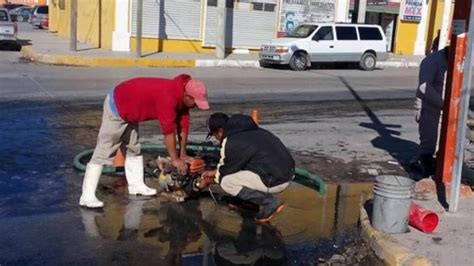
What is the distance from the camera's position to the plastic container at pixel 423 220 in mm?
5898

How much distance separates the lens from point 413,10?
36.3 m

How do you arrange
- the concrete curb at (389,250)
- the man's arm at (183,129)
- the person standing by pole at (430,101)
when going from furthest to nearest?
the person standing by pole at (430,101)
the man's arm at (183,129)
the concrete curb at (389,250)

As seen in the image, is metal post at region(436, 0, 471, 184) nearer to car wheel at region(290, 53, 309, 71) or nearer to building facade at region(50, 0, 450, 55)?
car wheel at region(290, 53, 309, 71)

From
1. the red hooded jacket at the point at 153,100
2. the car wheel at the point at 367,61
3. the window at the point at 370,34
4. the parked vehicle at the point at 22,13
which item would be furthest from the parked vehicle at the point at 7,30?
the parked vehicle at the point at 22,13

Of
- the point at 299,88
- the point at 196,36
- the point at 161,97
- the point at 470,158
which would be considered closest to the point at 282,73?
the point at 299,88

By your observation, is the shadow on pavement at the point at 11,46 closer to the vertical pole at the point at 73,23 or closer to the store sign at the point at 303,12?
the vertical pole at the point at 73,23

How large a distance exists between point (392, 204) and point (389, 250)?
1.48 feet

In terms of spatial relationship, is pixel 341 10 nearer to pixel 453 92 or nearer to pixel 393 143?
pixel 393 143

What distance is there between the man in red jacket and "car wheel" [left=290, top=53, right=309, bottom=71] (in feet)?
62.2

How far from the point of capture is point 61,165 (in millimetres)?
8312

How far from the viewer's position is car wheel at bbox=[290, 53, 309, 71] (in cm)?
2544

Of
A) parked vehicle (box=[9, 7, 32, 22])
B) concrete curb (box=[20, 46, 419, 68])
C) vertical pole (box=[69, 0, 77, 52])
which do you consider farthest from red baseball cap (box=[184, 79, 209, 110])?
parked vehicle (box=[9, 7, 32, 22])

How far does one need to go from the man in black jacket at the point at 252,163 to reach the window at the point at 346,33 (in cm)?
2104

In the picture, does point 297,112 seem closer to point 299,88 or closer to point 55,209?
point 299,88
